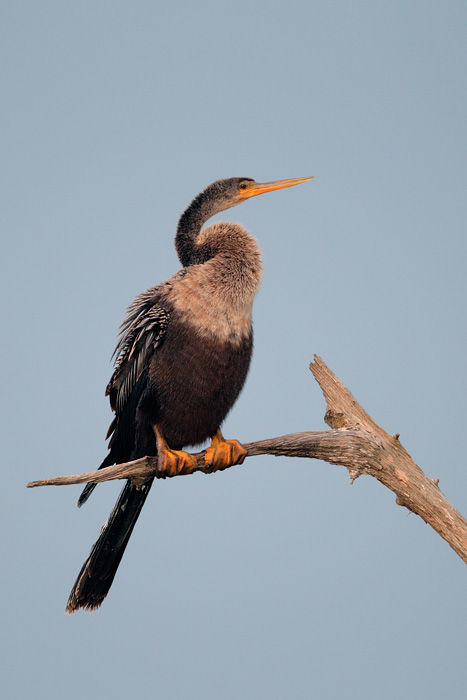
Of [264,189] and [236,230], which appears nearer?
[236,230]

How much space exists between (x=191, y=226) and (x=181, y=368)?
2.95ft

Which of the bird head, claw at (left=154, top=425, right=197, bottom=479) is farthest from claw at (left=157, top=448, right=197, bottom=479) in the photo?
the bird head

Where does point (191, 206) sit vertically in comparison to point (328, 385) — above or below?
above

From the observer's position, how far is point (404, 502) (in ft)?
14.3

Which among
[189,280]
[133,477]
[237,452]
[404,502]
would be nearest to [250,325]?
[189,280]

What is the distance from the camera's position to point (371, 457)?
432 cm

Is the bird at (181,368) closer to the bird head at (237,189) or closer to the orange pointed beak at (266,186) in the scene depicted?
the bird head at (237,189)

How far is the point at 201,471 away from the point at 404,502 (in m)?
1.14

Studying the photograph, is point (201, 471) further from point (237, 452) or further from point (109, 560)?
point (109, 560)

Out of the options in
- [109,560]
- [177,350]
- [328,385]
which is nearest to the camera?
[177,350]

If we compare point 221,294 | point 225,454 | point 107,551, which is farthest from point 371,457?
point 107,551

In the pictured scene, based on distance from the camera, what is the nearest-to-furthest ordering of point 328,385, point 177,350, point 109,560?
point 177,350, point 109,560, point 328,385

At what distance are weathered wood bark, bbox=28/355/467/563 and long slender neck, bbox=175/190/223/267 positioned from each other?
43.6 inches

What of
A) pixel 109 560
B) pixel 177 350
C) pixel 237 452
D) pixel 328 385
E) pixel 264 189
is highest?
pixel 264 189
